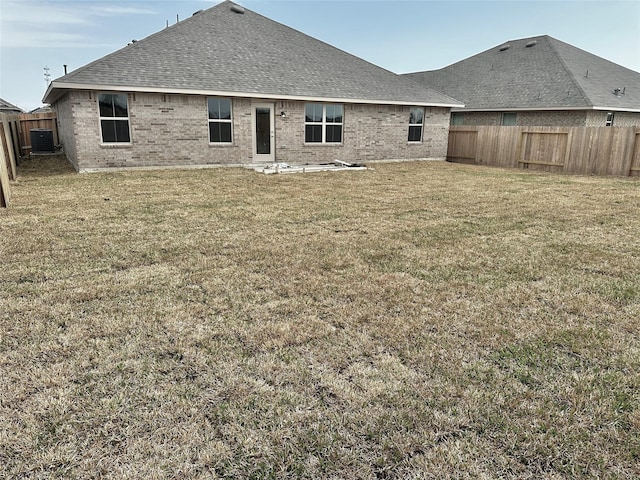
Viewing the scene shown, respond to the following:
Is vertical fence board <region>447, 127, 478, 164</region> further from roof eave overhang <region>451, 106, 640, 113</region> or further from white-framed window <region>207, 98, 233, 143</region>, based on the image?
white-framed window <region>207, 98, 233, 143</region>

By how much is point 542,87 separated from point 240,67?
1515 cm

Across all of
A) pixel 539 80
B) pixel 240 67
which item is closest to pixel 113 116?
pixel 240 67

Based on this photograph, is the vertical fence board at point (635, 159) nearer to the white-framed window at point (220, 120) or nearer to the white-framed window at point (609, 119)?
the white-framed window at point (609, 119)

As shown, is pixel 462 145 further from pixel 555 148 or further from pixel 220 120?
pixel 220 120

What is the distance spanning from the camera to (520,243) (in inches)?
234

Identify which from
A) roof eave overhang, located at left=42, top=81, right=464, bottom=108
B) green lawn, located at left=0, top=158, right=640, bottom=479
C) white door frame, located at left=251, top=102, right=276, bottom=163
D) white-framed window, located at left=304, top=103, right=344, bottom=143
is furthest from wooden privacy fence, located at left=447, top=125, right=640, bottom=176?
green lawn, located at left=0, top=158, right=640, bottom=479

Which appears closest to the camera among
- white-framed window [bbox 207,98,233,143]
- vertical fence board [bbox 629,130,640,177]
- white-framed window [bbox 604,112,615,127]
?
vertical fence board [bbox 629,130,640,177]

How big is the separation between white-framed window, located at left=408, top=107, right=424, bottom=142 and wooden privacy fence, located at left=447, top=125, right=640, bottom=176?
192 centimetres

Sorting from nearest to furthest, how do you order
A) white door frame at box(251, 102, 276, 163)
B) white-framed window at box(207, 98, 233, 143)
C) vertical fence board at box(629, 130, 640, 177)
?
vertical fence board at box(629, 130, 640, 177)
white-framed window at box(207, 98, 233, 143)
white door frame at box(251, 102, 276, 163)

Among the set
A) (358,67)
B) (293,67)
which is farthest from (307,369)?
(358,67)

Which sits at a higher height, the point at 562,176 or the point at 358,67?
the point at 358,67

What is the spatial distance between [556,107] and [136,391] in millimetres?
21956

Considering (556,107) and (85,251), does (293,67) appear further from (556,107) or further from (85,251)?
(85,251)

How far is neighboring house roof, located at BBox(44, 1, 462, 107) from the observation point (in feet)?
44.0
